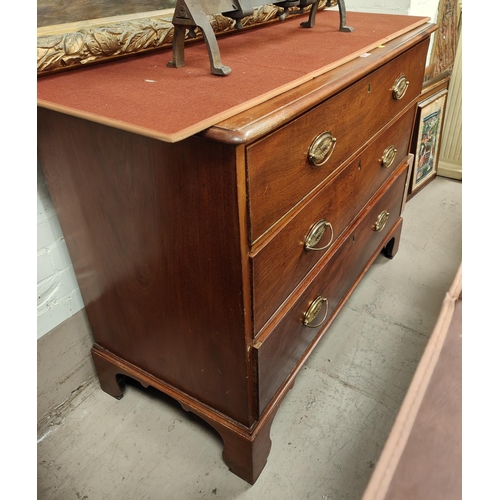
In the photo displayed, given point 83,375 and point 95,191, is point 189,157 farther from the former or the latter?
point 83,375

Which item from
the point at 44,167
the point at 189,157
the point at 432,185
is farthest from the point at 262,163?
the point at 432,185

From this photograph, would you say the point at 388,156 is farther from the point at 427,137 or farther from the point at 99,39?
the point at 427,137

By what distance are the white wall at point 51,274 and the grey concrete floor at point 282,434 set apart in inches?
12.9

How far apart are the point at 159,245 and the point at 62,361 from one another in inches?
26.9

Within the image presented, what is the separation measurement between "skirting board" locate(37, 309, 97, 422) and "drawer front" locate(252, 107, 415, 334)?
27.2 inches

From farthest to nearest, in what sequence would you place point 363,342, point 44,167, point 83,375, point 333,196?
1. point 363,342
2. point 83,375
3. point 333,196
4. point 44,167

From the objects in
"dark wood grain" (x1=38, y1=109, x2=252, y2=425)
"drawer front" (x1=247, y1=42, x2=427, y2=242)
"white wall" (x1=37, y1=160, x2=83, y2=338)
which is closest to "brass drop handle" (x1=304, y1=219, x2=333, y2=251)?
"drawer front" (x1=247, y1=42, x2=427, y2=242)

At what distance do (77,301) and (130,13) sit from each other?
32.8 inches

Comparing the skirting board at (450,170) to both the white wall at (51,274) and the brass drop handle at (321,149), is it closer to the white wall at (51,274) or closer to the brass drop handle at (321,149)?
the brass drop handle at (321,149)

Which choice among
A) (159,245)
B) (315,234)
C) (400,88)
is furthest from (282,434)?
(400,88)

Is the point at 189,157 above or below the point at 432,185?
above

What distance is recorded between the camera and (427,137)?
253 centimetres

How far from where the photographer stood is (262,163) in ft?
2.72

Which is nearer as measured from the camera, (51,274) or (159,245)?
(159,245)
